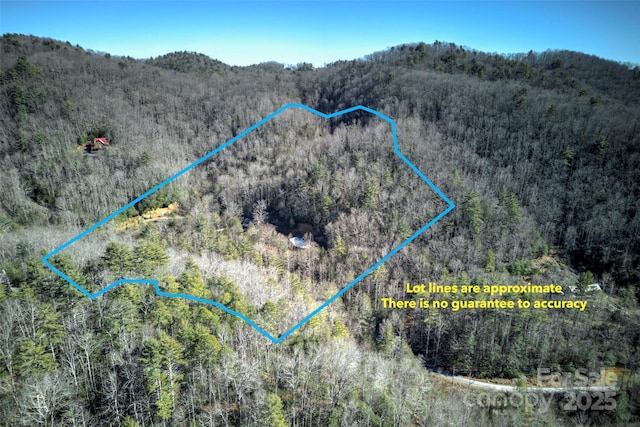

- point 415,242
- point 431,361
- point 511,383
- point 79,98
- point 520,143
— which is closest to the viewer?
point 511,383

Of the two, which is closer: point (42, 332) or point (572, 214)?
point (42, 332)

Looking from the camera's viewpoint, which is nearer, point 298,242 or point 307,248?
point 307,248

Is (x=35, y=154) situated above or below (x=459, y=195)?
above

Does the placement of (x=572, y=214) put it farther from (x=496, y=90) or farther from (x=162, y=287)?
(x=162, y=287)

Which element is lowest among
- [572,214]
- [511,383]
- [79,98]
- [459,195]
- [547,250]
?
[511,383]

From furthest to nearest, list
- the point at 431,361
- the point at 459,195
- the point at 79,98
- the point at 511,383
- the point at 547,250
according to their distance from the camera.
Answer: the point at 79,98 → the point at 547,250 → the point at 459,195 → the point at 431,361 → the point at 511,383

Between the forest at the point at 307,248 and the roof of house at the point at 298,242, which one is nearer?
the forest at the point at 307,248

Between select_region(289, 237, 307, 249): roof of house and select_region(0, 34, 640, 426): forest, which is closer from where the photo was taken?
select_region(0, 34, 640, 426): forest

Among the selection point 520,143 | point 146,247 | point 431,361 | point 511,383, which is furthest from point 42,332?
point 520,143
